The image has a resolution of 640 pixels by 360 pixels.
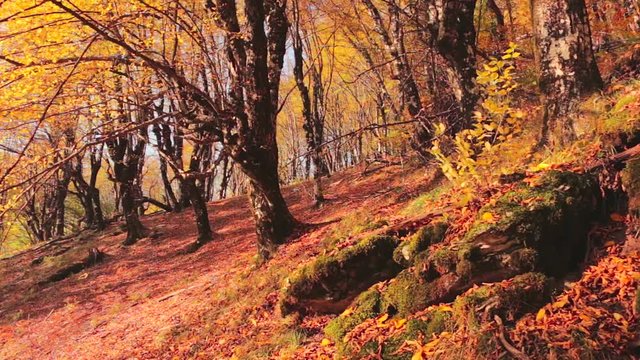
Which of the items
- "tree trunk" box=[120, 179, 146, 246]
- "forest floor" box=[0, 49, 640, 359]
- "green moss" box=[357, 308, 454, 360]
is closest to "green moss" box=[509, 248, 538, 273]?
"forest floor" box=[0, 49, 640, 359]

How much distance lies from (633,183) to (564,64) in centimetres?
187

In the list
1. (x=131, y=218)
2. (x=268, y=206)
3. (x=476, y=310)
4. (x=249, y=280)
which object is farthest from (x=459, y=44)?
(x=131, y=218)

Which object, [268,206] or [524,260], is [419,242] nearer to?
[524,260]

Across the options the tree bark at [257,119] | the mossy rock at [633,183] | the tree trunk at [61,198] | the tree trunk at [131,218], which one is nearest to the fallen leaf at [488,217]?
the mossy rock at [633,183]

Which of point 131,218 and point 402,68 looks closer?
point 402,68

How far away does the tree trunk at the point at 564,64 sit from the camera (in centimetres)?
490

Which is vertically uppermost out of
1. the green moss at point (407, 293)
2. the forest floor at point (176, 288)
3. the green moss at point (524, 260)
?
the green moss at point (524, 260)

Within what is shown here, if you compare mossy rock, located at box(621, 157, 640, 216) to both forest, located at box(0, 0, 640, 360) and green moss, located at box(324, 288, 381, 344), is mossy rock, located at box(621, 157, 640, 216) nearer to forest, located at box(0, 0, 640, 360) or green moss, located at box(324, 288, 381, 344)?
forest, located at box(0, 0, 640, 360)

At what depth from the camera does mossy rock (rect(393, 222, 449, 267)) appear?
452 cm

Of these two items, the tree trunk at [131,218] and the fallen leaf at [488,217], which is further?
the tree trunk at [131,218]

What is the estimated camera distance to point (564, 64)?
16.3 feet

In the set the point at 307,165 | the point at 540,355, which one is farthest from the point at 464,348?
the point at 307,165

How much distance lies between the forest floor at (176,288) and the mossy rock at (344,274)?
43 centimetres

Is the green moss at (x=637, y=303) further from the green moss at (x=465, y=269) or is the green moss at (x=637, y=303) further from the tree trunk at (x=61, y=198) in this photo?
the tree trunk at (x=61, y=198)
